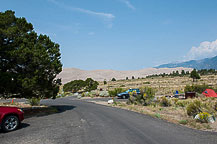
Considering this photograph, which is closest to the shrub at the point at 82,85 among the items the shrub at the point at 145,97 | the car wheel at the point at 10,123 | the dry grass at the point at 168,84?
the dry grass at the point at 168,84

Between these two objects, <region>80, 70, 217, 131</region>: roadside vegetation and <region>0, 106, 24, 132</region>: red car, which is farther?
<region>80, 70, 217, 131</region>: roadside vegetation

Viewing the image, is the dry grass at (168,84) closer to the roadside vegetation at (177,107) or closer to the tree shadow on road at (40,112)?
the roadside vegetation at (177,107)

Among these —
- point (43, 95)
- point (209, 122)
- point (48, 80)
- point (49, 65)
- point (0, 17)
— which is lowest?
point (209, 122)

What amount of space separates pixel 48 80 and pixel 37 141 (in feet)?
26.2

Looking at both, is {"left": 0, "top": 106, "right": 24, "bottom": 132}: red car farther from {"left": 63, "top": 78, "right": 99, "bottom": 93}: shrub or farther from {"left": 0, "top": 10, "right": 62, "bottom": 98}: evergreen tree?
{"left": 63, "top": 78, "right": 99, "bottom": 93}: shrub

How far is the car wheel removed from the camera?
8.51 metres

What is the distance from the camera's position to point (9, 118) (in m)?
8.77

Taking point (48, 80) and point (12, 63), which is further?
point (48, 80)

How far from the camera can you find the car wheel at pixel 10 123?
27.9ft

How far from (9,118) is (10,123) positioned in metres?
0.24

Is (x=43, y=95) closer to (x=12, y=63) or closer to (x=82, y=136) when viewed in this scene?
(x=12, y=63)

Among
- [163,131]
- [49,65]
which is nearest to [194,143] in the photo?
[163,131]

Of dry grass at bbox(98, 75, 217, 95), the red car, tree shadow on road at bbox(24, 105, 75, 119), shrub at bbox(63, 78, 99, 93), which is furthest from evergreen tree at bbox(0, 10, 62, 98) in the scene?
shrub at bbox(63, 78, 99, 93)

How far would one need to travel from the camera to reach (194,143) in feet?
21.7
